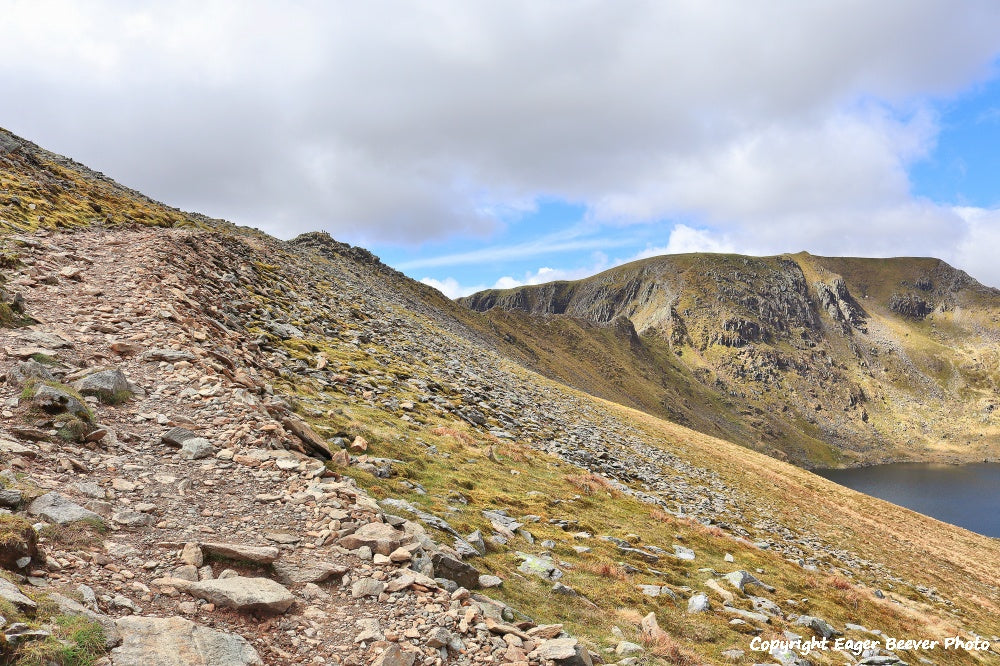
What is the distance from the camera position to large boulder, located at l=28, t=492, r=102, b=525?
7613 millimetres

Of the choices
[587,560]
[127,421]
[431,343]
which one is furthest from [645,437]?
[127,421]

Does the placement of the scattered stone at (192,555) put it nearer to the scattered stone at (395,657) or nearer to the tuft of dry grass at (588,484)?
the scattered stone at (395,657)

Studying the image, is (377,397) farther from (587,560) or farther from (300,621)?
(300,621)

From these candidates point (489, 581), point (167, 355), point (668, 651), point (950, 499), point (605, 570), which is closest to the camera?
point (668, 651)

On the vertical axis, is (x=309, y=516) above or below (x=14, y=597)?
below

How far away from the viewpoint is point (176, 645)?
247 inches

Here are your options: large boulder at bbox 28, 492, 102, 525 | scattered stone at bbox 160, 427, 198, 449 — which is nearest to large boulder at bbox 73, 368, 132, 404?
scattered stone at bbox 160, 427, 198, 449

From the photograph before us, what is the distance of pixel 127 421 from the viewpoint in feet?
39.0

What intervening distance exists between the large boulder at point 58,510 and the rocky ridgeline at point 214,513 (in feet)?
0.11

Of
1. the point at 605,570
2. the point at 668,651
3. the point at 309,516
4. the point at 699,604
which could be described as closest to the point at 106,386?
the point at 309,516

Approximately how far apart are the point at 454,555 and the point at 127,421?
28.7 ft

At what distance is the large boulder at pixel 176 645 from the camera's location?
590 cm

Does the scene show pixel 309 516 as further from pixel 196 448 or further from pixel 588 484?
pixel 588 484

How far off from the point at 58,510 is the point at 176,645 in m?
3.53
